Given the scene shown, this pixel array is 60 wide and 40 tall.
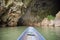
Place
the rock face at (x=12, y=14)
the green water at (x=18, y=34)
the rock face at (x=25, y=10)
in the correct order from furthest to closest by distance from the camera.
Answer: the rock face at (x=12, y=14), the rock face at (x=25, y=10), the green water at (x=18, y=34)

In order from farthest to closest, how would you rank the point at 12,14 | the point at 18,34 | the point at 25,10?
the point at 25,10 < the point at 12,14 < the point at 18,34

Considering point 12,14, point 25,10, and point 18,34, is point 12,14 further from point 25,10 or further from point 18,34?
point 18,34

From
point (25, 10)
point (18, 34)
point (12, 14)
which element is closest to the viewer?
point (18, 34)

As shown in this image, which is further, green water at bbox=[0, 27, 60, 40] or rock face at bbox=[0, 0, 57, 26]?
rock face at bbox=[0, 0, 57, 26]

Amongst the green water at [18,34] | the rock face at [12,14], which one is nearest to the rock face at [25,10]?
the rock face at [12,14]

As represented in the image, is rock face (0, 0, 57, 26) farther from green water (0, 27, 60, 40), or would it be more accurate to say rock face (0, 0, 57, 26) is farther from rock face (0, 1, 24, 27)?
green water (0, 27, 60, 40)

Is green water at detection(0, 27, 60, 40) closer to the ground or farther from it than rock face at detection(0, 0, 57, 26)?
closer to the ground

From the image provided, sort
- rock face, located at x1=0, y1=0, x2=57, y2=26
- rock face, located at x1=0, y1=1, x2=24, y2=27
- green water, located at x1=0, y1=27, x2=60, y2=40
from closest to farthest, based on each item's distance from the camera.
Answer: green water, located at x1=0, y1=27, x2=60, y2=40 → rock face, located at x1=0, y1=0, x2=57, y2=26 → rock face, located at x1=0, y1=1, x2=24, y2=27

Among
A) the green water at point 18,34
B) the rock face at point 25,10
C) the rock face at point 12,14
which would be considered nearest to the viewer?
the green water at point 18,34

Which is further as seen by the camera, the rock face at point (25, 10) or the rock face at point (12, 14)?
the rock face at point (12, 14)

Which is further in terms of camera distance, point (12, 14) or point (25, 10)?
point (25, 10)

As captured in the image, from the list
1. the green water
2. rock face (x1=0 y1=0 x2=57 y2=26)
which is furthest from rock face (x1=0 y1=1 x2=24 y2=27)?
the green water

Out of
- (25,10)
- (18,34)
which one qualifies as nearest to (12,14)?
(25,10)

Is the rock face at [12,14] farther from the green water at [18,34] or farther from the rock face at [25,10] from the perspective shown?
the green water at [18,34]
